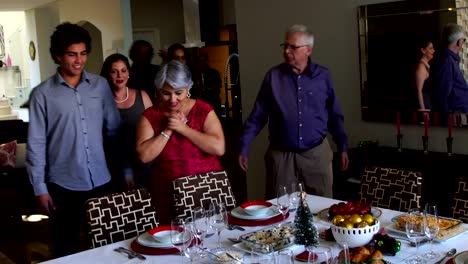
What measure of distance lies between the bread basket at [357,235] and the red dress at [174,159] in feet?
4.08

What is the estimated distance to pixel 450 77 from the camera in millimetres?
3629

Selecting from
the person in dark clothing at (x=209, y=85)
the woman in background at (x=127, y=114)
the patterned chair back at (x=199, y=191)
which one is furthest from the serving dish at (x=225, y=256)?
the person in dark clothing at (x=209, y=85)

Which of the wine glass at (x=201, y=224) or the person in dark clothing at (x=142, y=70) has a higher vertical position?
the person in dark clothing at (x=142, y=70)

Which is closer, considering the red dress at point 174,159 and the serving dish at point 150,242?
the serving dish at point 150,242

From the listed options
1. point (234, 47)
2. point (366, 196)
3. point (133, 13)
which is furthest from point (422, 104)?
point (133, 13)

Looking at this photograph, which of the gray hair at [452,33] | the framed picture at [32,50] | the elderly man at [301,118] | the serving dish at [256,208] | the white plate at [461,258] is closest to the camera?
the white plate at [461,258]

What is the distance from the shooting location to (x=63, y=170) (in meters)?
3.09

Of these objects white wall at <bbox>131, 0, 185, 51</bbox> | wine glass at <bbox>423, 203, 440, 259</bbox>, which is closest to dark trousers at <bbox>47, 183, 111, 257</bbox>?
wine glass at <bbox>423, 203, 440, 259</bbox>

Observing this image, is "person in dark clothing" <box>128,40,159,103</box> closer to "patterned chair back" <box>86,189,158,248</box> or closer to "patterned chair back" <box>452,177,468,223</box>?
"patterned chair back" <box>86,189,158,248</box>

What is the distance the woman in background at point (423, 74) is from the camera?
3750 mm

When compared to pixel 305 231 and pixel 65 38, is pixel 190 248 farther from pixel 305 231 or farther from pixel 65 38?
pixel 65 38

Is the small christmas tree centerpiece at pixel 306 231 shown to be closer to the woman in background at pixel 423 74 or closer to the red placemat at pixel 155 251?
the red placemat at pixel 155 251

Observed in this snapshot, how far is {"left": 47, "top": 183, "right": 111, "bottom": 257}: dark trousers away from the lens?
312cm

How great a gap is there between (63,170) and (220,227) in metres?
1.28
